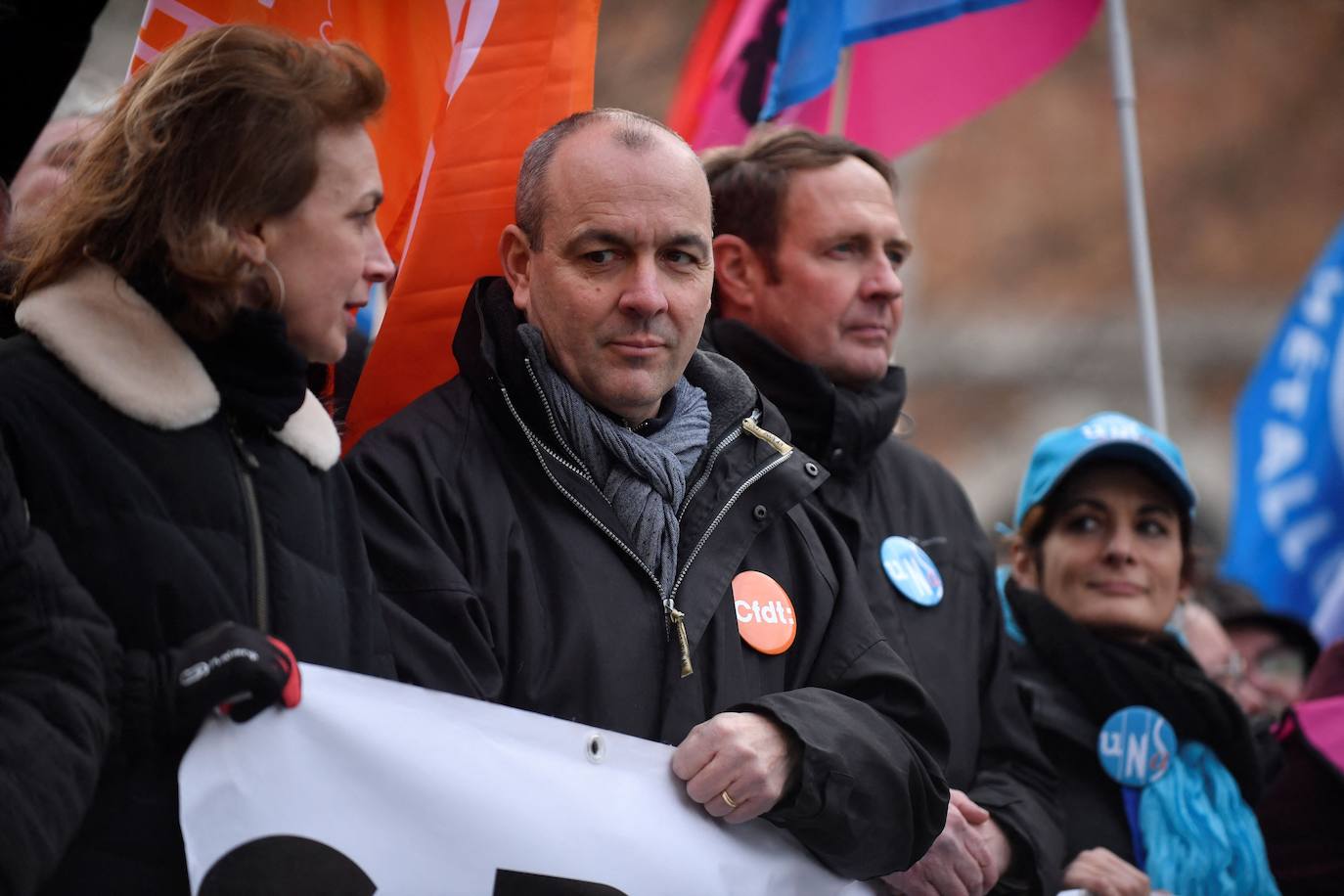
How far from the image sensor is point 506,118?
11.4 feet

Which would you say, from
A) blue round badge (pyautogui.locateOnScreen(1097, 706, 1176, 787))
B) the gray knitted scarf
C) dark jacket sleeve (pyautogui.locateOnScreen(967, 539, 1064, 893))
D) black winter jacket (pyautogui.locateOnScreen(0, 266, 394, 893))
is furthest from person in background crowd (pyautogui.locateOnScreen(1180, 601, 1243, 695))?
black winter jacket (pyautogui.locateOnScreen(0, 266, 394, 893))

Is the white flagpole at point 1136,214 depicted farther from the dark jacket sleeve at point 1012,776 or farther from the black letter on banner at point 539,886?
the black letter on banner at point 539,886

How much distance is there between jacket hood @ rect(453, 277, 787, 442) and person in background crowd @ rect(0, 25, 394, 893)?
0.48 meters

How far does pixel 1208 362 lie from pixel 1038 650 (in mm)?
10520

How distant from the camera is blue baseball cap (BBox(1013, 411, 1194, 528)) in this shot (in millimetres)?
4238

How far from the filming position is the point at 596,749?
8.48 ft

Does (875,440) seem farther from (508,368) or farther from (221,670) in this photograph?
(221,670)

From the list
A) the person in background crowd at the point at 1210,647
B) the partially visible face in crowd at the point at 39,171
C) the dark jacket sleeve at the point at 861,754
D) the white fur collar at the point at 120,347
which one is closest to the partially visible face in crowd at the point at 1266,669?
the person in background crowd at the point at 1210,647

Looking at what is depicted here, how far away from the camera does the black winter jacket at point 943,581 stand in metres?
3.47

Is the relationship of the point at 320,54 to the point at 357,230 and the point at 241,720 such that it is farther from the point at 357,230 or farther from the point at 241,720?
the point at 241,720

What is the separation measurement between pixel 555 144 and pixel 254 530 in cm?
115

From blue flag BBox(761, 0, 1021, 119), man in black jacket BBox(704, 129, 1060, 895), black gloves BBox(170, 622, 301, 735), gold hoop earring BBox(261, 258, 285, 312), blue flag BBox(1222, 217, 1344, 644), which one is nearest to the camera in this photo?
black gloves BBox(170, 622, 301, 735)

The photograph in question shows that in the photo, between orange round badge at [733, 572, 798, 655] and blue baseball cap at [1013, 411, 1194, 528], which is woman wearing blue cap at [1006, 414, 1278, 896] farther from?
orange round badge at [733, 572, 798, 655]

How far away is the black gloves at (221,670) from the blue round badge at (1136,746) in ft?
7.45
